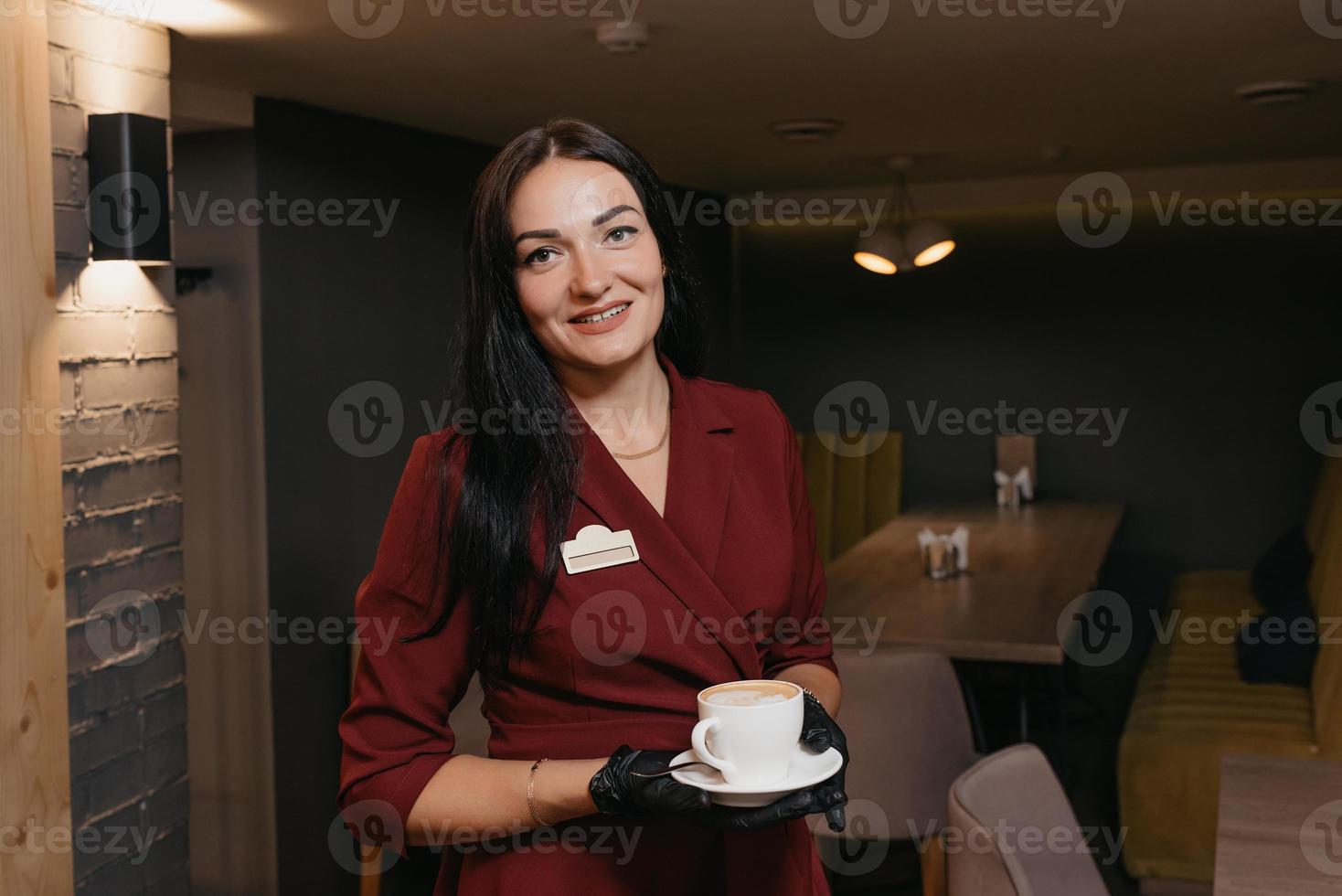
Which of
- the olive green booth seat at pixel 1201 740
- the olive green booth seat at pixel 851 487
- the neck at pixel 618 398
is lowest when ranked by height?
the olive green booth seat at pixel 1201 740

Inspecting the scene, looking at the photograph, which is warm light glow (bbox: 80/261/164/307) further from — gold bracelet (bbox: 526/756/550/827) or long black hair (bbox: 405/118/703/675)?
gold bracelet (bbox: 526/756/550/827)

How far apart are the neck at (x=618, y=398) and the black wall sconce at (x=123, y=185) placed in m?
1.56

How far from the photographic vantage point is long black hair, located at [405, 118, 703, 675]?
45.7 inches

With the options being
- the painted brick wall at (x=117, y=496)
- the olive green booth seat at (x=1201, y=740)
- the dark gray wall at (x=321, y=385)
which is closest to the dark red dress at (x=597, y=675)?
the painted brick wall at (x=117, y=496)

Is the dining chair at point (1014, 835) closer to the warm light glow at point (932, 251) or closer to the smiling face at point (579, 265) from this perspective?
the smiling face at point (579, 265)

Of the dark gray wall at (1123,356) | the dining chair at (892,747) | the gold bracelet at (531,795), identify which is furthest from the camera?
the dark gray wall at (1123,356)

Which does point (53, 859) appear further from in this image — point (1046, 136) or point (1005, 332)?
point (1005, 332)

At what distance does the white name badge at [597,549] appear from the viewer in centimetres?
117

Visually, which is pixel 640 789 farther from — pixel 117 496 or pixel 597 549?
pixel 117 496

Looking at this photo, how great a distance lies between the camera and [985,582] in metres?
4.04

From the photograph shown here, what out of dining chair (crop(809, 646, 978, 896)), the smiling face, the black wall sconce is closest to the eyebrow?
the smiling face

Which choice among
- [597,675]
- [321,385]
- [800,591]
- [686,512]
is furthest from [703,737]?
[321,385]

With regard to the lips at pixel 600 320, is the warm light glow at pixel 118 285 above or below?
above

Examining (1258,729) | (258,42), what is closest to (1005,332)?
(1258,729)
